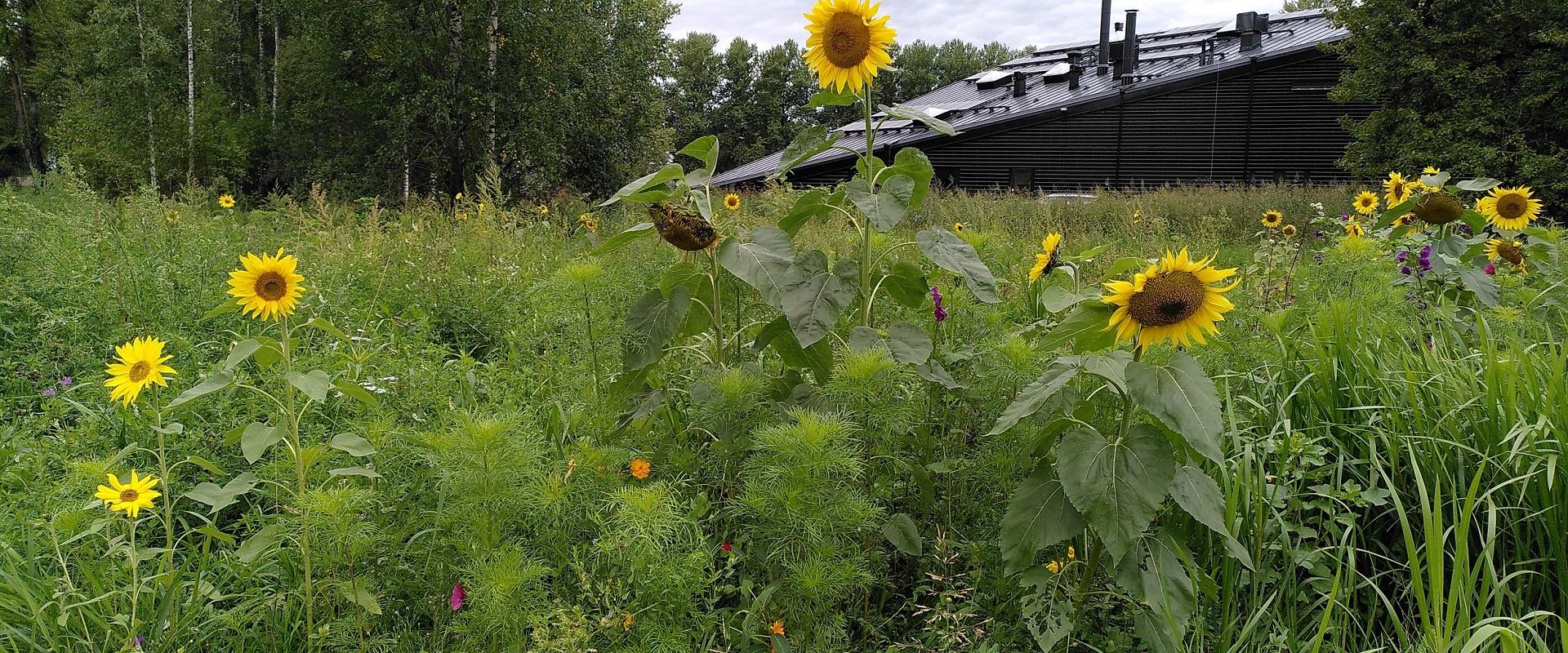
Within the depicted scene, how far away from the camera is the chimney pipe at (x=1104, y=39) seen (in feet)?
67.4

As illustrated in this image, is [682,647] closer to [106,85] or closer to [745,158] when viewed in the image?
[106,85]

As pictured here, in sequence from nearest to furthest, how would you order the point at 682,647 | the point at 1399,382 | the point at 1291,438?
the point at 682,647 < the point at 1291,438 < the point at 1399,382

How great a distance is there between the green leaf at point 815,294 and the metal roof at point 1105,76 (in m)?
13.6

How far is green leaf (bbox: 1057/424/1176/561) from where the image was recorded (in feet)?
4.77

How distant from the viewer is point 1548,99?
10945 mm

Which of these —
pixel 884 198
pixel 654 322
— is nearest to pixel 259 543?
pixel 654 322

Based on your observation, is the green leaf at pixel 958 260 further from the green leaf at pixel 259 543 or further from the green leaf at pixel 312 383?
the green leaf at pixel 259 543

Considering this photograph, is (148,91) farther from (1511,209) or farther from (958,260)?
(1511,209)

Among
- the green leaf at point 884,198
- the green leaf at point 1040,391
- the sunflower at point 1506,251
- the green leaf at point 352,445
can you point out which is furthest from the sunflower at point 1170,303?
the sunflower at point 1506,251

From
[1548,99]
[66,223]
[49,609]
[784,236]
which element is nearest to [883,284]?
[784,236]

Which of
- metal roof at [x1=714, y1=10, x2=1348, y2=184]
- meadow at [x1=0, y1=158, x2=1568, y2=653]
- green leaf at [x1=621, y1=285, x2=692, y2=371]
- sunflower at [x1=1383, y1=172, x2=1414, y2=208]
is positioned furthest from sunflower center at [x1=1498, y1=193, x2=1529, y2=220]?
metal roof at [x1=714, y1=10, x2=1348, y2=184]

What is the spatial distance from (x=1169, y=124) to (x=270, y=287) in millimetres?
18611

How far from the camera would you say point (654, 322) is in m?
1.89

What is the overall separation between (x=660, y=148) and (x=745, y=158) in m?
25.8
